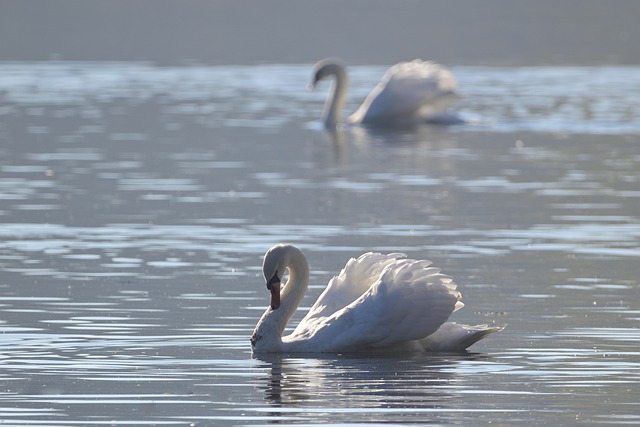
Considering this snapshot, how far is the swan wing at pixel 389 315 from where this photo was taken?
1307cm

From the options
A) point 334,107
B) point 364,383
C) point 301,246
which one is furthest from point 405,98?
point 364,383

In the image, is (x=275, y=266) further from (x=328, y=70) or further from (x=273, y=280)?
(x=328, y=70)

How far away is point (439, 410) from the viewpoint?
36.1 feet

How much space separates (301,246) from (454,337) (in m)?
5.57

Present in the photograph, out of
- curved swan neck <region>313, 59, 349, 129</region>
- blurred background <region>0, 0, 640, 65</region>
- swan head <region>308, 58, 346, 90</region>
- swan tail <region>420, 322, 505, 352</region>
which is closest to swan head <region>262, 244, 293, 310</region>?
swan tail <region>420, 322, 505, 352</region>

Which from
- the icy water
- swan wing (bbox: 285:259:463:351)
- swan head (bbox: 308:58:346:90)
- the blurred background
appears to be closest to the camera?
the icy water

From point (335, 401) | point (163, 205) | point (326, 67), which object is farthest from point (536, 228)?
point (326, 67)

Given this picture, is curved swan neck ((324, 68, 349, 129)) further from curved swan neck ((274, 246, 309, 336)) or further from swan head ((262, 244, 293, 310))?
swan head ((262, 244, 293, 310))

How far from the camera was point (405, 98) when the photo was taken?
35.8 m

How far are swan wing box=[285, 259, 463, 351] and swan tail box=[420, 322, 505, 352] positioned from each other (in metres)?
0.22

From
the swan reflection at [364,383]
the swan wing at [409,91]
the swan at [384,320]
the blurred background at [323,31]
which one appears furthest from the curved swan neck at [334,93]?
the swan reflection at [364,383]

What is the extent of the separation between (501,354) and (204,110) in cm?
2704

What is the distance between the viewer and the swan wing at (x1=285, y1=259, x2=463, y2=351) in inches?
515

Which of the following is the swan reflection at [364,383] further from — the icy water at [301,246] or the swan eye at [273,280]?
the swan eye at [273,280]
